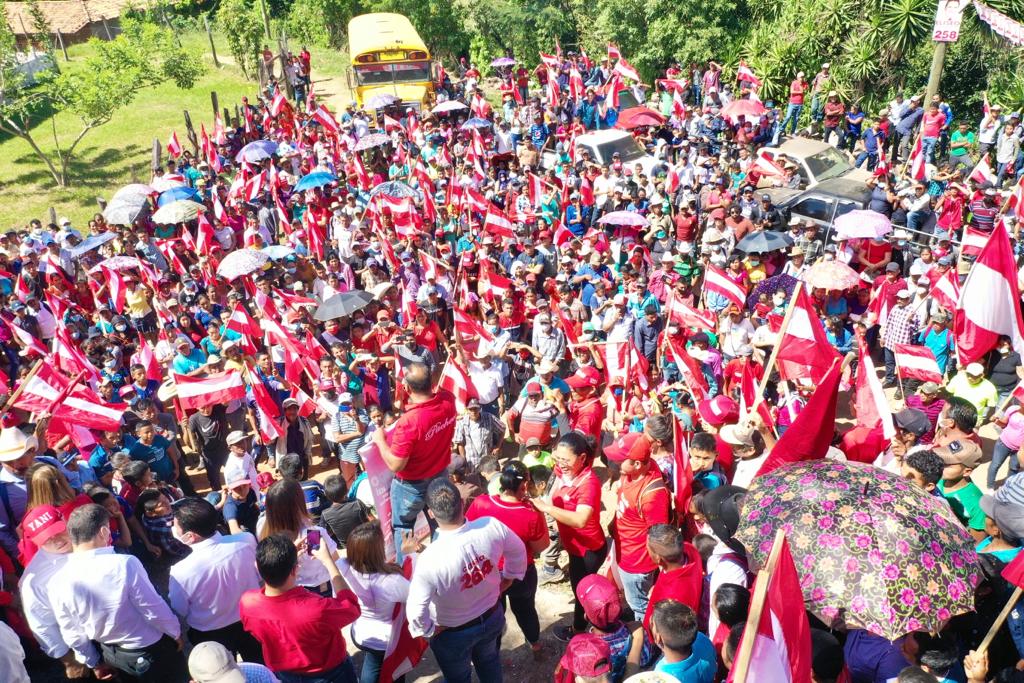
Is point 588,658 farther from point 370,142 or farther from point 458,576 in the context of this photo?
point 370,142

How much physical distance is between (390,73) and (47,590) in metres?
23.6

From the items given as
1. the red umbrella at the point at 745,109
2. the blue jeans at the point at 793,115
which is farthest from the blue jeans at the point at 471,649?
the blue jeans at the point at 793,115

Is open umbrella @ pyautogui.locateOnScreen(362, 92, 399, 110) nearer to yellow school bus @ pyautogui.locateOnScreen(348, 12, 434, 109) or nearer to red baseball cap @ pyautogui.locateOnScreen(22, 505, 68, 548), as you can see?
yellow school bus @ pyautogui.locateOnScreen(348, 12, 434, 109)

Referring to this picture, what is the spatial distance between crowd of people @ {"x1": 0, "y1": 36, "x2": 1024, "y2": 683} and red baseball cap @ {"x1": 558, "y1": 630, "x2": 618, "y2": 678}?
0.02 m

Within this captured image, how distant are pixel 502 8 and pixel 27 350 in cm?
2653

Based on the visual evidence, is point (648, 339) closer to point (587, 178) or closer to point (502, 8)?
point (587, 178)

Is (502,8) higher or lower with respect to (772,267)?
higher

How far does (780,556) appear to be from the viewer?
3721 millimetres

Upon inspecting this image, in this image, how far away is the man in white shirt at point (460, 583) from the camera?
4.57 m

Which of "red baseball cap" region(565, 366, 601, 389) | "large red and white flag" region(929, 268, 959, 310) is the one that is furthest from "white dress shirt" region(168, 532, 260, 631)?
"large red and white flag" region(929, 268, 959, 310)

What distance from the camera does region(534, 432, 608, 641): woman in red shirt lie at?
18.2 ft

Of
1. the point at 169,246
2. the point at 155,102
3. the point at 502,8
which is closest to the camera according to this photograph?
the point at 169,246

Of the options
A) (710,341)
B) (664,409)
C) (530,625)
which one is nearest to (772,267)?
(710,341)

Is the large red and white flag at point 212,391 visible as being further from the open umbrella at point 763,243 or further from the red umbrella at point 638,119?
the red umbrella at point 638,119
